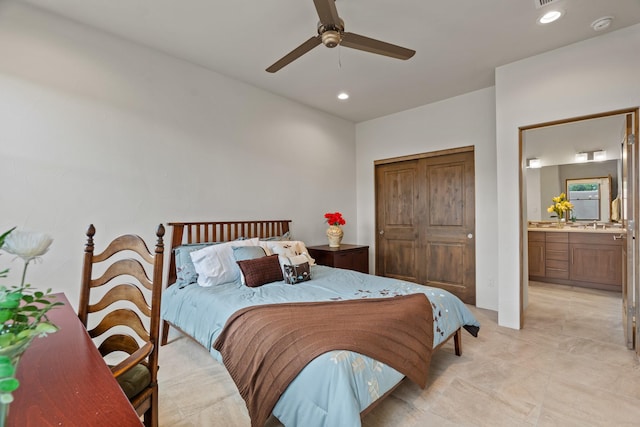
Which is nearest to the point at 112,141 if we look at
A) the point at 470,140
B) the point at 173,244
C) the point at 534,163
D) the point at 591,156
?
the point at 173,244

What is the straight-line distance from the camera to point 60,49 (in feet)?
7.95

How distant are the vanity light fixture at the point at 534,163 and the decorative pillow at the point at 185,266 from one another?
6130 mm

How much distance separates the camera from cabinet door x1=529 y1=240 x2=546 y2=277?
509 centimetres

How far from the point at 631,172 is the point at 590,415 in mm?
2189

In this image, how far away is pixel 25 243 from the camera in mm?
820

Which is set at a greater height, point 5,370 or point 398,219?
point 398,219

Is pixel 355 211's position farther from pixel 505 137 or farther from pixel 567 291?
pixel 567 291

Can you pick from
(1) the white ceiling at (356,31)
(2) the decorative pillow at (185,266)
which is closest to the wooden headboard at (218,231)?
(2) the decorative pillow at (185,266)

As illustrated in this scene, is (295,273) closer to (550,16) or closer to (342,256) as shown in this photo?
(342,256)

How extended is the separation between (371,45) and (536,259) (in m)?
5.02

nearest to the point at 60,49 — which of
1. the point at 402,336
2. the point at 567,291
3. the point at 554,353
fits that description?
the point at 402,336

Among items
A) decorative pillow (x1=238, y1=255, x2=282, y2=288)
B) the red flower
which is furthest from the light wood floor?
the red flower

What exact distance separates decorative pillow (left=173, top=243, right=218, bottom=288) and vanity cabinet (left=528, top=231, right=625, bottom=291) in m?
5.47

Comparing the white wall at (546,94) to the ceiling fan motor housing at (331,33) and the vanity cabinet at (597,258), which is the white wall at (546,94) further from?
the vanity cabinet at (597,258)
